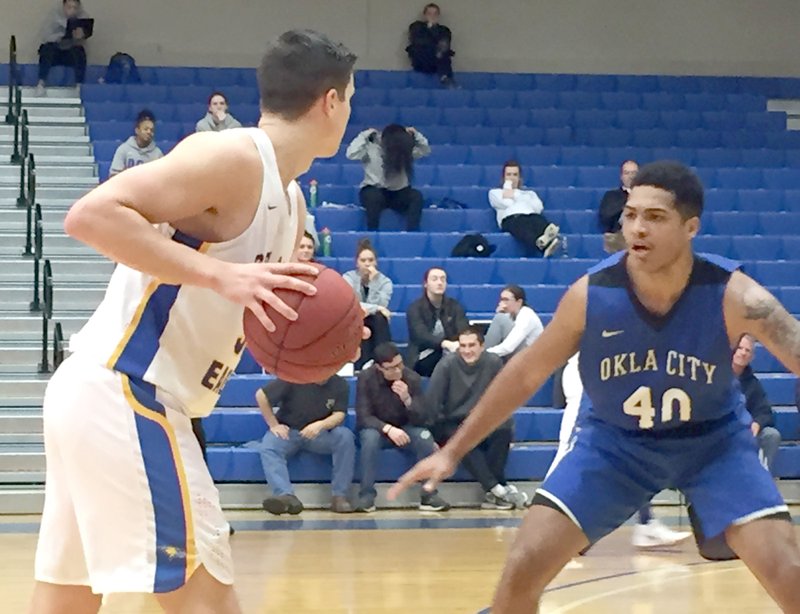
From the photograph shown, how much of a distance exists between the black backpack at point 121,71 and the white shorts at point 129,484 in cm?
1313

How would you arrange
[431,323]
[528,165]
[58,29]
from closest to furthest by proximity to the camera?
[431,323]
[528,165]
[58,29]

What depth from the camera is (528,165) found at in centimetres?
1409

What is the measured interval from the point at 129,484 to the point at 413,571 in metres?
4.50

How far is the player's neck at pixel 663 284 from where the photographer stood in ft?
13.5

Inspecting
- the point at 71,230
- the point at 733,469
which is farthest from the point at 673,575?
the point at 71,230

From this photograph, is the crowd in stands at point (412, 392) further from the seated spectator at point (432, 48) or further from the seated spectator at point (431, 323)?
the seated spectator at point (432, 48)

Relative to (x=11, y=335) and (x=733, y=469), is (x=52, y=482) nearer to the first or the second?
(x=733, y=469)

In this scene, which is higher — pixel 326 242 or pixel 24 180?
pixel 24 180

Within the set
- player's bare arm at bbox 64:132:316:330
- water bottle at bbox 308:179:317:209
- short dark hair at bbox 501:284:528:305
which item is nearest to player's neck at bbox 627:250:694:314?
player's bare arm at bbox 64:132:316:330

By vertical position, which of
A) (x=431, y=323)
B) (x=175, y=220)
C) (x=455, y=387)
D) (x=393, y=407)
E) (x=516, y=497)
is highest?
(x=175, y=220)

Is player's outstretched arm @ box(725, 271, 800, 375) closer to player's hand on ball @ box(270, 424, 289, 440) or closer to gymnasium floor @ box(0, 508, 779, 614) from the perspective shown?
gymnasium floor @ box(0, 508, 779, 614)

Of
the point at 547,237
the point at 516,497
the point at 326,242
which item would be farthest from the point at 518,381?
the point at 547,237

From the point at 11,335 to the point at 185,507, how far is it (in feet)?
27.3

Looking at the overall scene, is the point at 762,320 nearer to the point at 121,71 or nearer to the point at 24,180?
the point at 24,180
